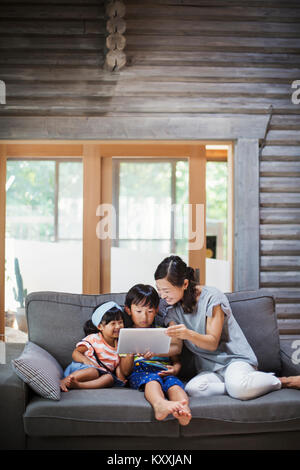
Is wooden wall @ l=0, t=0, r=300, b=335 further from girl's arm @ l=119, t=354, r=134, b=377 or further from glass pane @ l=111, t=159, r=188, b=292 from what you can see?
girl's arm @ l=119, t=354, r=134, b=377

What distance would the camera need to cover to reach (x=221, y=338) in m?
3.09

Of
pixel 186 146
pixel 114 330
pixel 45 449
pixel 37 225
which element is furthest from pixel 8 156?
pixel 45 449

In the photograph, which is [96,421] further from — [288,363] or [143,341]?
[288,363]

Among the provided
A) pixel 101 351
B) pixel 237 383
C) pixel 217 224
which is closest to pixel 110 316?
pixel 101 351

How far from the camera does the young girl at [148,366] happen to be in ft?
9.14

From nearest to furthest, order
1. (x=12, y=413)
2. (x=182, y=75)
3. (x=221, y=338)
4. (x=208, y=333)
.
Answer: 1. (x=12, y=413)
2. (x=208, y=333)
3. (x=221, y=338)
4. (x=182, y=75)

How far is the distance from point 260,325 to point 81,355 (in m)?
1.18

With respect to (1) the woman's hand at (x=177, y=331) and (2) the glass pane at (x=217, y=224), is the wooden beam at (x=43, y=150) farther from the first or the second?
(1) the woman's hand at (x=177, y=331)

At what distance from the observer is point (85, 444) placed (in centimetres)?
269

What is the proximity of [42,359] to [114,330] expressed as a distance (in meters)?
0.46

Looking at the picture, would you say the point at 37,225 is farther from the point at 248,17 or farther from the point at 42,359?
the point at 248,17

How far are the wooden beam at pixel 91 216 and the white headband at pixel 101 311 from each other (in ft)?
5.10

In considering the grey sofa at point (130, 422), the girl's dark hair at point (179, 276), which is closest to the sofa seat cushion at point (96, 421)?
the grey sofa at point (130, 422)

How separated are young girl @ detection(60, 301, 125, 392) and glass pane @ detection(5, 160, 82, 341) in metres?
1.72
